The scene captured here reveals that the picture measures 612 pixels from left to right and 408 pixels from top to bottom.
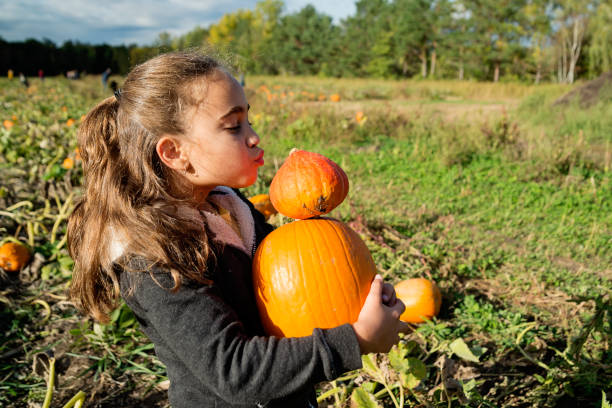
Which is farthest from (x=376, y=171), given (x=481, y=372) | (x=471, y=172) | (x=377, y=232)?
(x=481, y=372)

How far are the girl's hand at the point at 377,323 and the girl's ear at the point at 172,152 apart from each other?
66 centimetres

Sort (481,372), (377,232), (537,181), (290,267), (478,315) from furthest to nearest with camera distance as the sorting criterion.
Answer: (537,181), (377,232), (478,315), (481,372), (290,267)

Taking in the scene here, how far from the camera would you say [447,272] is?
9.73ft

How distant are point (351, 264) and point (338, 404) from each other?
892 mm

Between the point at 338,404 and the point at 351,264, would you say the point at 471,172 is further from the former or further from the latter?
the point at 351,264

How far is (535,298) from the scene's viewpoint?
2.72 meters

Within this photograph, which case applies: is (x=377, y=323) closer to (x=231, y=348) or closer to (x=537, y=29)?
(x=231, y=348)

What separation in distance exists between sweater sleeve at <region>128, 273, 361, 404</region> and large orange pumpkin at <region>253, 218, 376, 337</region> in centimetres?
17

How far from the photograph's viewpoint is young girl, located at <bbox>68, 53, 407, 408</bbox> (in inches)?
38.0

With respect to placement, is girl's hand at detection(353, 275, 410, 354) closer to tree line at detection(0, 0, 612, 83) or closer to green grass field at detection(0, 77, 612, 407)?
green grass field at detection(0, 77, 612, 407)

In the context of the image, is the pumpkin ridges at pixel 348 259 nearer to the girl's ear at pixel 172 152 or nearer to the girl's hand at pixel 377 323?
the girl's hand at pixel 377 323

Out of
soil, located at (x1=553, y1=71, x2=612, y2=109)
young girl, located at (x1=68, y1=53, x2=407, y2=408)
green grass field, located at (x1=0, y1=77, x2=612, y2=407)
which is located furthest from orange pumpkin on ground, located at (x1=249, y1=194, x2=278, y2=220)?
soil, located at (x1=553, y1=71, x2=612, y2=109)

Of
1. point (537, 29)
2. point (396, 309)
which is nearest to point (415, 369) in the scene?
point (396, 309)

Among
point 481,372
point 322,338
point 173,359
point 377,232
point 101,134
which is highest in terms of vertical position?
point 101,134
